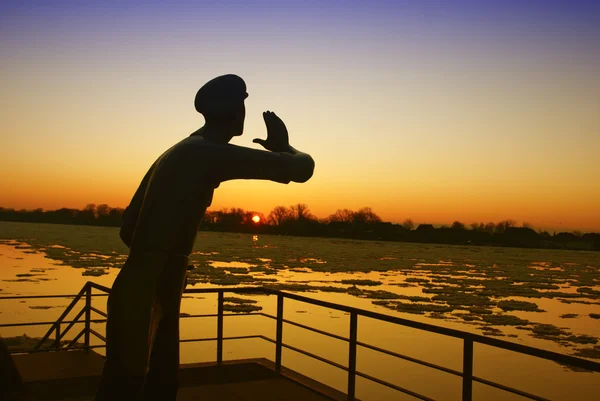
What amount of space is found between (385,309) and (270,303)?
4869 mm

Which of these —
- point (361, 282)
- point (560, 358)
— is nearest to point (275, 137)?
point (560, 358)

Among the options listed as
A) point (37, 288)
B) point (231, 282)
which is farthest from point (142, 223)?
point (231, 282)

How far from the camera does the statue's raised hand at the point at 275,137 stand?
3074 mm

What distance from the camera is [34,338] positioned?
15.3 m

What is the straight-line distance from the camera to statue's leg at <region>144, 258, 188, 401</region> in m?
2.75

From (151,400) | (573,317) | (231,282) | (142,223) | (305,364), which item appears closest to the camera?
(142,223)

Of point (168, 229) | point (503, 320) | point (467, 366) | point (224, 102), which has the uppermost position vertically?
point (224, 102)

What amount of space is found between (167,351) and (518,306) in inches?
1034

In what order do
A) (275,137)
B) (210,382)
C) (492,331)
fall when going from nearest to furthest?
(275,137), (210,382), (492,331)

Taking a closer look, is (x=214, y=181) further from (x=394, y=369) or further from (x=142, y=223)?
(x=394, y=369)

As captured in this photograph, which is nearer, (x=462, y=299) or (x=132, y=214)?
(x=132, y=214)

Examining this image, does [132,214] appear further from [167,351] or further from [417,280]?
[417,280]

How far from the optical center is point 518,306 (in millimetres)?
26656

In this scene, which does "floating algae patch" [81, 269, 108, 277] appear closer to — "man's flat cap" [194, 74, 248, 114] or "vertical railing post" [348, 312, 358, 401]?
"vertical railing post" [348, 312, 358, 401]
